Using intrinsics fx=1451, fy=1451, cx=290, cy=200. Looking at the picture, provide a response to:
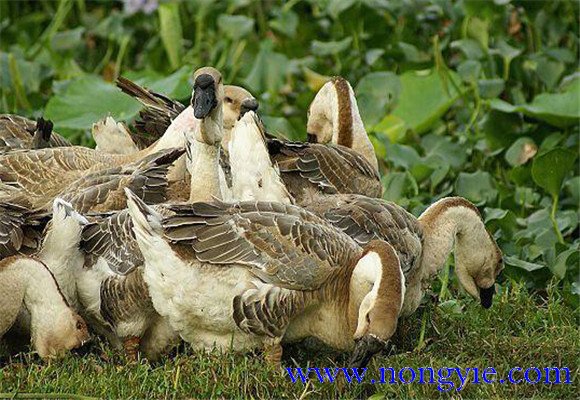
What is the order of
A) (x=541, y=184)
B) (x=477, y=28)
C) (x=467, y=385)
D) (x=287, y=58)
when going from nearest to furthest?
(x=467, y=385), (x=541, y=184), (x=477, y=28), (x=287, y=58)

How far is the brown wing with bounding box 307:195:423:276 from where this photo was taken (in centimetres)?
705

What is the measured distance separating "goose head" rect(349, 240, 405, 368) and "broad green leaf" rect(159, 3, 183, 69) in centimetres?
535

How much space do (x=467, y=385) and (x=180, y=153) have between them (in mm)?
2096

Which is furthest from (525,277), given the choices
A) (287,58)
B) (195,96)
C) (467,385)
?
(287,58)

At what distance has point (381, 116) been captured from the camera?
397 inches

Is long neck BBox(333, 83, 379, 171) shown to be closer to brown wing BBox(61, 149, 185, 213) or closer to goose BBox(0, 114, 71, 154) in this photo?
brown wing BBox(61, 149, 185, 213)

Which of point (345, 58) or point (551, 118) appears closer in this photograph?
point (551, 118)

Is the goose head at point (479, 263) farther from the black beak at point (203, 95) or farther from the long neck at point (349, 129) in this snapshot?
the black beak at point (203, 95)

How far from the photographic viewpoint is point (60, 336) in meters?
6.62

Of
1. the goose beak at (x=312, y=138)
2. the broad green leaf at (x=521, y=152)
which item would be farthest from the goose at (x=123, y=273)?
the broad green leaf at (x=521, y=152)

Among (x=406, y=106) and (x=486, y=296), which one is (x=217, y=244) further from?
(x=406, y=106)

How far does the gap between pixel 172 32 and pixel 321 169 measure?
3.93m

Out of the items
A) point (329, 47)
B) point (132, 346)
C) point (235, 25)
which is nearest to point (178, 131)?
point (132, 346)

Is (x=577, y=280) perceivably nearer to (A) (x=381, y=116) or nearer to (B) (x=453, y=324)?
(B) (x=453, y=324)
